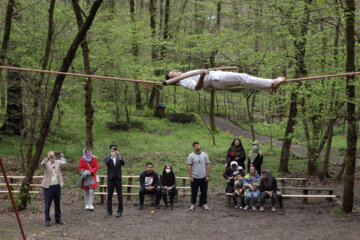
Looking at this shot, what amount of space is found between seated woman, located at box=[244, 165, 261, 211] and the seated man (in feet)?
7.26

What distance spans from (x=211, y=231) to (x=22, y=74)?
26.4ft

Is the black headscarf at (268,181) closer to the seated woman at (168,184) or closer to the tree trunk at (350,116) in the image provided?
the tree trunk at (350,116)

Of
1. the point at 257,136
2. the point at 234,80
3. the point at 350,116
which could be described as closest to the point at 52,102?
the point at 234,80

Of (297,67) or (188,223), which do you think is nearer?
(188,223)

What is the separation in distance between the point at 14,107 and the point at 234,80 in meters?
12.9

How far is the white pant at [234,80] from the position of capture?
4762mm

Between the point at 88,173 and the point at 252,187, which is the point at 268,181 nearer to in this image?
the point at 252,187

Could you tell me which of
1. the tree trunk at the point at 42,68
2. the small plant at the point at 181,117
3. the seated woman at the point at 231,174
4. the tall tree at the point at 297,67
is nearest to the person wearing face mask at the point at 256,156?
the seated woman at the point at 231,174

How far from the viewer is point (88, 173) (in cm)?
852

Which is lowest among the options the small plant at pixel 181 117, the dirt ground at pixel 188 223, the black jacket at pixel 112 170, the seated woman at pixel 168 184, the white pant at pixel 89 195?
the dirt ground at pixel 188 223

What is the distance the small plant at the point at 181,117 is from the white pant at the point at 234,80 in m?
18.2

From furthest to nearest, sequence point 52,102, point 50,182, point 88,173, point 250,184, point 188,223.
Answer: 1. point 250,184
2. point 88,173
3. point 52,102
4. point 188,223
5. point 50,182

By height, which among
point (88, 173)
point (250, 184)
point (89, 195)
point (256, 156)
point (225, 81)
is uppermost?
point (225, 81)

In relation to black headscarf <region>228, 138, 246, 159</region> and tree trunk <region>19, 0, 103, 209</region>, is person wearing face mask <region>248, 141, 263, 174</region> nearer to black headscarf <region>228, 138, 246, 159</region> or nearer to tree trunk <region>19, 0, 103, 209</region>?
black headscarf <region>228, 138, 246, 159</region>
